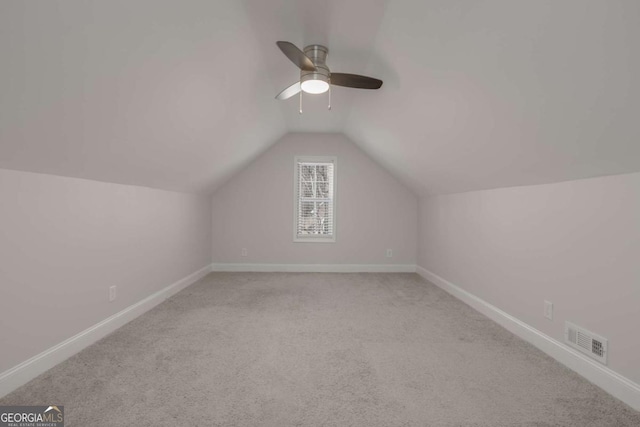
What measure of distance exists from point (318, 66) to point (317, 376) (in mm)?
2223

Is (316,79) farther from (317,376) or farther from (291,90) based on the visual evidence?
(317,376)

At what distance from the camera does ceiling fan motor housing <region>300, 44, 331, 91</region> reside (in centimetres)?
242

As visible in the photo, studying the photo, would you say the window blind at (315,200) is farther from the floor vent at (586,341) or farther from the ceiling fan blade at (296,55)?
the floor vent at (586,341)

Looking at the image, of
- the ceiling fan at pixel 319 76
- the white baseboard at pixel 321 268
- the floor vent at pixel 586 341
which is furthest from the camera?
the white baseboard at pixel 321 268

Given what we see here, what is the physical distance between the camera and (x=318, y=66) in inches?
95.9

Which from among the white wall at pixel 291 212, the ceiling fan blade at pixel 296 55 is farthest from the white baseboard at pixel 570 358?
the ceiling fan blade at pixel 296 55

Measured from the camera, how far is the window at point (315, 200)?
18.6ft

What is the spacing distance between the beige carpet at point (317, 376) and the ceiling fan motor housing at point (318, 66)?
2105 millimetres

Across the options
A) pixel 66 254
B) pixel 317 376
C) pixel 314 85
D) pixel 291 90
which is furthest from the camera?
pixel 291 90

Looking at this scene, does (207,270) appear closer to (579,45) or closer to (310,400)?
(310,400)

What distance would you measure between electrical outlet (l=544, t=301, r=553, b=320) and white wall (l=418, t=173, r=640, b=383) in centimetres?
4

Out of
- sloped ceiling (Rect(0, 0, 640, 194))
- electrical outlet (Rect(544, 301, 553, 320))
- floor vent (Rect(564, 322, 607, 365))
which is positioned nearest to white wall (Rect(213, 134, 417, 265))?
sloped ceiling (Rect(0, 0, 640, 194))

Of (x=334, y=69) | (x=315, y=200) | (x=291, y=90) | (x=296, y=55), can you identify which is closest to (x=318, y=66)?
(x=296, y=55)

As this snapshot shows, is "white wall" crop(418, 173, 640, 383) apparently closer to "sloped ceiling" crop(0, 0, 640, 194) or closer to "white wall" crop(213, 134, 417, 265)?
"sloped ceiling" crop(0, 0, 640, 194)
